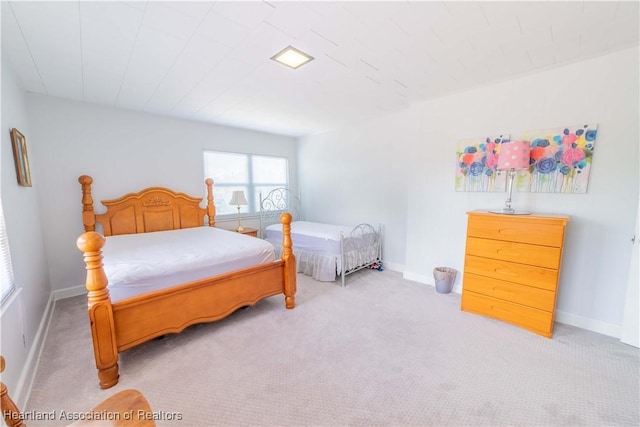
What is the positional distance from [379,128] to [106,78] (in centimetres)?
330

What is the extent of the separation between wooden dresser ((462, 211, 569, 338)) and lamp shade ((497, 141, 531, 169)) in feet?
1.52

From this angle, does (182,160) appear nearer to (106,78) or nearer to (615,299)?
(106,78)

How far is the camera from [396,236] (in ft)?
12.7

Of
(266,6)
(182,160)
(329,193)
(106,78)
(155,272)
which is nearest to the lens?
(266,6)

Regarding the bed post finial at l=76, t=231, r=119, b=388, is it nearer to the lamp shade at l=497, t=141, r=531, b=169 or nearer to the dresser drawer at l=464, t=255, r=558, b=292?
the dresser drawer at l=464, t=255, r=558, b=292

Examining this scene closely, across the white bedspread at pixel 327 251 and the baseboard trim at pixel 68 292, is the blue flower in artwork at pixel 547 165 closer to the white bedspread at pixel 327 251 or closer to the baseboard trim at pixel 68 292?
the white bedspread at pixel 327 251

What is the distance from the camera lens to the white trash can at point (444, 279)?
2.98 metres

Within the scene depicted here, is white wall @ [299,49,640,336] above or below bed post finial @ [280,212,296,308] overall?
above

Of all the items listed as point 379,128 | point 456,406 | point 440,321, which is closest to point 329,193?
point 379,128

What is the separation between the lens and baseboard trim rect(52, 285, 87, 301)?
2.98 m

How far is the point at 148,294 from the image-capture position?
6.07ft

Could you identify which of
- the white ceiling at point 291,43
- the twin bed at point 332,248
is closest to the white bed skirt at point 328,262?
the twin bed at point 332,248

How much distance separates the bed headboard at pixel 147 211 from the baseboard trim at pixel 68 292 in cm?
73

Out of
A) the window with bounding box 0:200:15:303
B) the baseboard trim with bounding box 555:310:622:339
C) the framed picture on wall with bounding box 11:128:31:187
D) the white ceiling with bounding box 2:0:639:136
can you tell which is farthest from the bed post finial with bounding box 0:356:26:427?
the baseboard trim with bounding box 555:310:622:339
